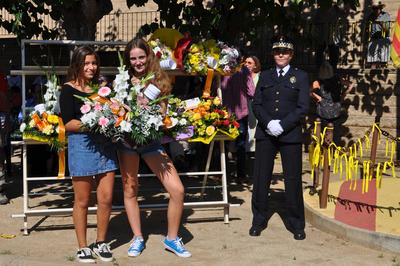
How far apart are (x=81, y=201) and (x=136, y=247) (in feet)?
2.26

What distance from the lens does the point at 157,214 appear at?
7.64 m

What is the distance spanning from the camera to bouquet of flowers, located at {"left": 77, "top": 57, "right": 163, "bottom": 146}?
5527mm

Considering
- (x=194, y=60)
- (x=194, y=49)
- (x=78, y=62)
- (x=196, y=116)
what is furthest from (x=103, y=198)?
(x=194, y=49)

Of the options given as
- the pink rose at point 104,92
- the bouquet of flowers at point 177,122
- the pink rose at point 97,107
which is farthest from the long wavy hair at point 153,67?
the pink rose at point 97,107

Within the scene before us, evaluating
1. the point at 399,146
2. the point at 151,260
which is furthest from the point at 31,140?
the point at 399,146

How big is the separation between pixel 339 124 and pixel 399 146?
1318mm

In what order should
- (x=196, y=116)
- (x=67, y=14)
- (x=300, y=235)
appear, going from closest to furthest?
(x=300, y=235) → (x=196, y=116) → (x=67, y=14)

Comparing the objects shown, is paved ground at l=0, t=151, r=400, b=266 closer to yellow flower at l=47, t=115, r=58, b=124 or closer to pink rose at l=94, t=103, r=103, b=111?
yellow flower at l=47, t=115, r=58, b=124

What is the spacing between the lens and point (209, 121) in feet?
22.4

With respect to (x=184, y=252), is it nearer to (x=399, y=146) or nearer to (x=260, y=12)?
(x=260, y=12)

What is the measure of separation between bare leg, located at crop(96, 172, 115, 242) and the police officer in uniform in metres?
1.65

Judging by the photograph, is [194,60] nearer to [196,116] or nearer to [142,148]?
[196,116]

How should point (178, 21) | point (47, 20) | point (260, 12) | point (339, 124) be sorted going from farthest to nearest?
point (47, 20)
point (339, 124)
point (178, 21)
point (260, 12)

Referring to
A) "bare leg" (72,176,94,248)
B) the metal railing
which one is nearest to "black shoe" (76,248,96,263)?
"bare leg" (72,176,94,248)
